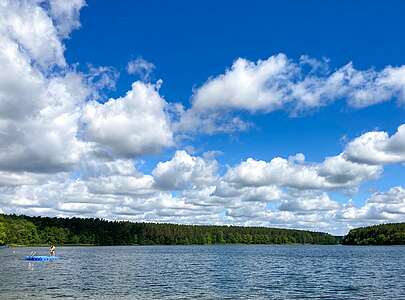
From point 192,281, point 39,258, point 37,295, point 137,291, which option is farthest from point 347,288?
point 39,258

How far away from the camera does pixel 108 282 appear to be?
259ft

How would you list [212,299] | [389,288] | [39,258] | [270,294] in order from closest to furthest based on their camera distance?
[212,299] → [270,294] → [389,288] → [39,258]

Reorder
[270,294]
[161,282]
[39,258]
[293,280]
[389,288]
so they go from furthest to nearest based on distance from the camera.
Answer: [39,258] < [293,280] < [161,282] < [389,288] < [270,294]

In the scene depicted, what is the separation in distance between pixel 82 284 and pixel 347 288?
3657 cm

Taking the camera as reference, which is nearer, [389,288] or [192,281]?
[389,288]

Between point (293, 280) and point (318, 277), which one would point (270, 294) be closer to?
point (293, 280)

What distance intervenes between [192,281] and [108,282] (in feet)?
41.3

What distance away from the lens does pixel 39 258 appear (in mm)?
135625

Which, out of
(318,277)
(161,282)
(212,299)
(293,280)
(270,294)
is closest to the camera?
(212,299)

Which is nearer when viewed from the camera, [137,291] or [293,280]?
[137,291]

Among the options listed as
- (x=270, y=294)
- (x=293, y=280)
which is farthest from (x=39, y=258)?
(x=270, y=294)

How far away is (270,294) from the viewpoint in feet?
216

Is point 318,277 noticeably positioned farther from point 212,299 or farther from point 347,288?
point 212,299

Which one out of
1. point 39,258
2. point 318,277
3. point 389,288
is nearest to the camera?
point 389,288
